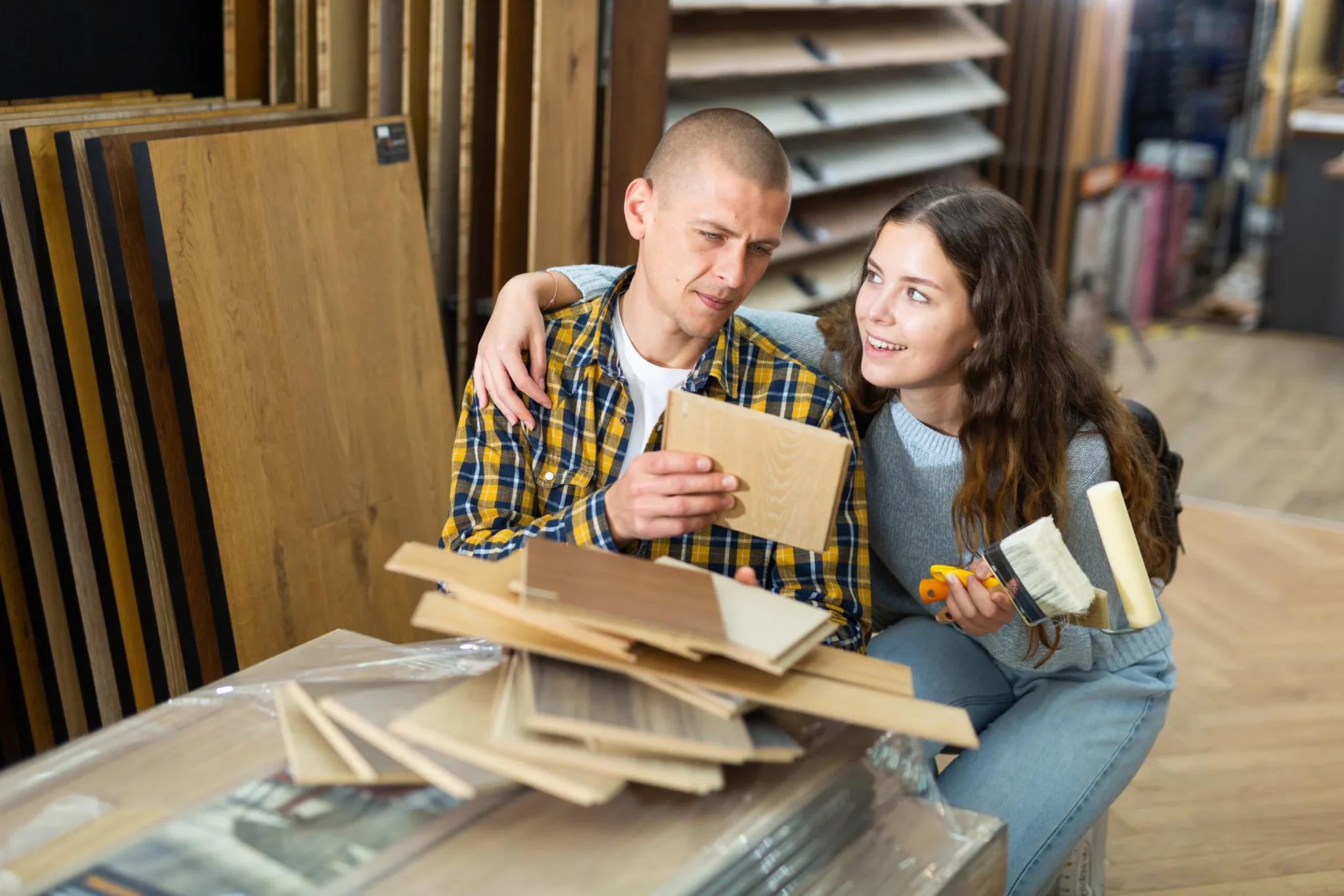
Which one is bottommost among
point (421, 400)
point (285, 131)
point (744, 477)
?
point (421, 400)

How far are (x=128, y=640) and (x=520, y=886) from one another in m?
1.56

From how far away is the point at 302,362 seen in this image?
2496mm

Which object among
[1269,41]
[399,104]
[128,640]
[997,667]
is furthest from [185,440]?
[1269,41]

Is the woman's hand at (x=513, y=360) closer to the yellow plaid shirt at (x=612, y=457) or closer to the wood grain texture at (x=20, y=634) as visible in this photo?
the yellow plaid shirt at (x=612, y=457)

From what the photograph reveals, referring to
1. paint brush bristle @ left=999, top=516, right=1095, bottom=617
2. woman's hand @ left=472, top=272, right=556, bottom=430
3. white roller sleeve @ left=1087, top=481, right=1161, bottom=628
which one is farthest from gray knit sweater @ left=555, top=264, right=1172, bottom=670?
woman's hand @ left=472, top=272, right=556, bottom=430

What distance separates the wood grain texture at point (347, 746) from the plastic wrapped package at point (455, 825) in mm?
40

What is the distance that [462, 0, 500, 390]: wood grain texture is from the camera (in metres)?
2.82

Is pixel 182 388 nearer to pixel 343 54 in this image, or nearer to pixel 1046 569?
pixel 343 54

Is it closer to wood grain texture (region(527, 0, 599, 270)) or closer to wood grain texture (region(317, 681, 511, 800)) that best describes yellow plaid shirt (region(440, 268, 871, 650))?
wood grain texture (region(317, 681, 511, 800))

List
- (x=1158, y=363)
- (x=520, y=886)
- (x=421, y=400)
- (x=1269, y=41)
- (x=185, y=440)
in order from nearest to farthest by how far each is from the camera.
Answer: (x=520, y=886) → (x=185, y=440) → (x=421, y=400) → (x=1158, y=363) → (x=1269, y=41)

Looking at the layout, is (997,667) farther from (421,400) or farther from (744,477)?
(421,400)

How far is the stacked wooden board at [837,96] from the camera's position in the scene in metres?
3.76

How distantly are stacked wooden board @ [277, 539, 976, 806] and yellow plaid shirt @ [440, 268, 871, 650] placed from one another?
56 centimetres

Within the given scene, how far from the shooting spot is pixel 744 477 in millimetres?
1482
